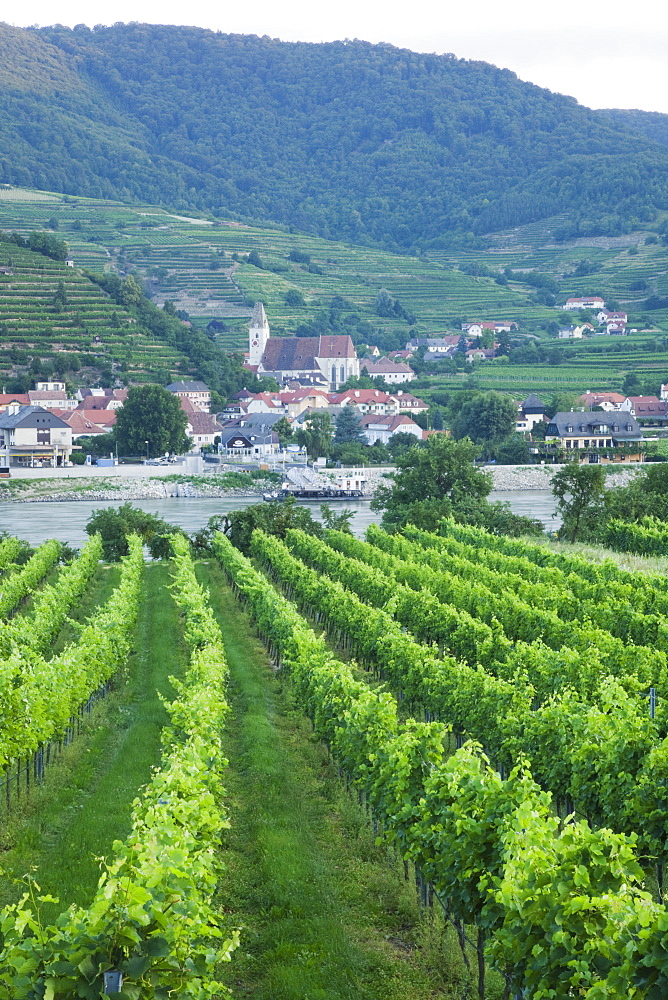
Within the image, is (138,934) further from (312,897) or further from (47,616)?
(47,616)

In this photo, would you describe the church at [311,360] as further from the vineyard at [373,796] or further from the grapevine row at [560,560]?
the vineyard at [373,796]

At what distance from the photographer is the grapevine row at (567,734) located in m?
13.8

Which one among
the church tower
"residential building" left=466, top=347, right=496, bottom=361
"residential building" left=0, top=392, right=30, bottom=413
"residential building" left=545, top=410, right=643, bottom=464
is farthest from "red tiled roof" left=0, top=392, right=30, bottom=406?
"residential building" left=466, top=347, right=496, bottom=361

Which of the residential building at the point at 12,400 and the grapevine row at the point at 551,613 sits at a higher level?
the residential building at the point at 12,400

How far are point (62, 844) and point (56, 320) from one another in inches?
5475

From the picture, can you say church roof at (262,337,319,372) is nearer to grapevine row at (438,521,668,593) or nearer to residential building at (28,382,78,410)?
residential building at (28,382,78,410)

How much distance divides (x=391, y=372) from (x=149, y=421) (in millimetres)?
69519

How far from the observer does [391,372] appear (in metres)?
177

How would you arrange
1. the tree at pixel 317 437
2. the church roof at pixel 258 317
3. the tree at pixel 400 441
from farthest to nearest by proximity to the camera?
the church roof at pixel 258 317
the tree at pixel 317 437
the tree at pixel 400 441

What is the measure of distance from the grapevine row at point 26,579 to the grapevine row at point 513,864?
18725 millimetres

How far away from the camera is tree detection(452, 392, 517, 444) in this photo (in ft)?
389

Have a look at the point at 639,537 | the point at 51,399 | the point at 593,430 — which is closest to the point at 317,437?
the point at 593,430

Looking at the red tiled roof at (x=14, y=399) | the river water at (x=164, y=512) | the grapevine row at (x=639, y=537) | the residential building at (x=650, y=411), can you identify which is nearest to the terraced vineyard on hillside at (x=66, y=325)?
the red tiled roof at (x=14, y=399)

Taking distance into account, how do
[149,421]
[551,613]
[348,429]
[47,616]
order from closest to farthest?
[551,613]
[47,616]
[149,421]
[348,429]
